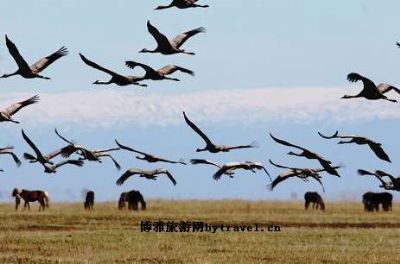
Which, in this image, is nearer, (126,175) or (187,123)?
(187,123)

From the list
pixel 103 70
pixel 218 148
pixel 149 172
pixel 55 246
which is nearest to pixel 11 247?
pixel 55 246

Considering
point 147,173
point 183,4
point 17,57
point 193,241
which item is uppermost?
point 183,4

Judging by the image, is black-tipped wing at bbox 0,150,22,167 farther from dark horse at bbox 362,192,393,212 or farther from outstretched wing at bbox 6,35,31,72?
dark horse at bbox 362,192,393,212

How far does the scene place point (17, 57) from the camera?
24781mm

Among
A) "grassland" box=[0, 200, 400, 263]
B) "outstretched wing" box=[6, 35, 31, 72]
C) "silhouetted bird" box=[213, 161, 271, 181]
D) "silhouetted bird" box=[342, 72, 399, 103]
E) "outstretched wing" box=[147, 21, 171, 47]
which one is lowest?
"grassland" box=[0, 200, 400, 263]

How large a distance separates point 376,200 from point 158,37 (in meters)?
38.5

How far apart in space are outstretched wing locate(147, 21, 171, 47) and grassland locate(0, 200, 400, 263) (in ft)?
19.8

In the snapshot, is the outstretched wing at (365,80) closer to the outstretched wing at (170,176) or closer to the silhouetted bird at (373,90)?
the silhouetted bird at (373,90)

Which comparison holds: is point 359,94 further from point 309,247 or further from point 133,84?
point 309,247

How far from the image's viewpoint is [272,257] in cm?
2966

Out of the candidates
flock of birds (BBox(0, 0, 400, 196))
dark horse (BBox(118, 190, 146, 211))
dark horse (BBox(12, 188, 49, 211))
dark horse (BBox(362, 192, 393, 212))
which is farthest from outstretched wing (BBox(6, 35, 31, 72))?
dark horse (BBox(362, 192, 393, 212))

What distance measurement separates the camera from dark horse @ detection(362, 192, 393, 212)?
2397 inches

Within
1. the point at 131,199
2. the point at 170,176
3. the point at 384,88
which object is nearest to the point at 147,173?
the point at 170,176

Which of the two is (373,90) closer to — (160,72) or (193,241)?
(160,72)
